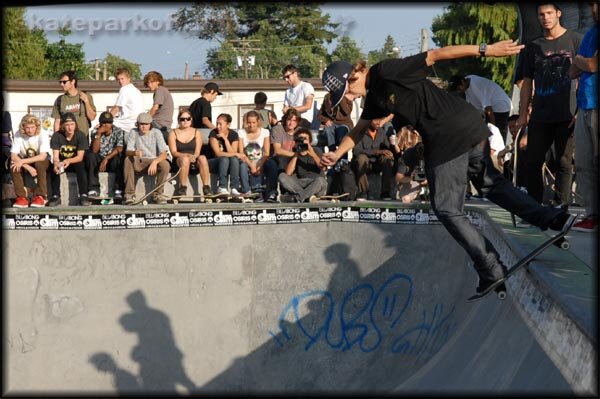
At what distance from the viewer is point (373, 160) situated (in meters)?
12.6

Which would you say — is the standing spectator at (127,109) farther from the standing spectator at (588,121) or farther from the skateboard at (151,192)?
the standing spectator at (588,121)

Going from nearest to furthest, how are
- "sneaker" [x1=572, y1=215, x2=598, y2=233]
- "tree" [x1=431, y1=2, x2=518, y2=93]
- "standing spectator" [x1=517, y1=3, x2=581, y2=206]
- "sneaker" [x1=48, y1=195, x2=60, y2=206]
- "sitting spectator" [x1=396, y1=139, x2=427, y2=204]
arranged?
"sneaker" [x1=572, y1=215, x2=598, y2=233] < "standing spectator" [x1=517, y1=3, x2=581, y2=206] < "sitting spectator" [x1=396, y1=139, x2=427, y2=204] < "sneaker" [x1=48, y1=195, x2=60, y2=206] < "tree" [x1=431, y1=2, x2=518, y2=93]

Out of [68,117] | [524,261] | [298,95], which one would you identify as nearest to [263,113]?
[298,95]

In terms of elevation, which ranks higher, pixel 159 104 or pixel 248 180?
pixel 159 104

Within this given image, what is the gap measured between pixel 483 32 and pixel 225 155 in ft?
96.3

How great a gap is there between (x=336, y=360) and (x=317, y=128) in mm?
4606

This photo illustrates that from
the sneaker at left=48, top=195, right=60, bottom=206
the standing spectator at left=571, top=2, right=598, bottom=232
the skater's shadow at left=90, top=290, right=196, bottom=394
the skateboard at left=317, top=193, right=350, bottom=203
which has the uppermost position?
the standing spectator at left=571, top=2, right=598, bottom=232

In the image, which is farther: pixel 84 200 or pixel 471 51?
pixel 84 200

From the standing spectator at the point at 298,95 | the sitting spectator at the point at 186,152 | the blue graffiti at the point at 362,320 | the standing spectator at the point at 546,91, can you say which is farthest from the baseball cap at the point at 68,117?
the standing spectator at the point at 546,91

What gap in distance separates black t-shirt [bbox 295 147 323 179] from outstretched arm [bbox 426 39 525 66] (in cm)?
588

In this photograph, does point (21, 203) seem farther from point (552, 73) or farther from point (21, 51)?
point (21, 51)

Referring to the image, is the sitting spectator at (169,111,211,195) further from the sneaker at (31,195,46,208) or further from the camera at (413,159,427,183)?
the camera at (413,159,427,183)

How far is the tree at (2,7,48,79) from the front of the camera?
38.5m

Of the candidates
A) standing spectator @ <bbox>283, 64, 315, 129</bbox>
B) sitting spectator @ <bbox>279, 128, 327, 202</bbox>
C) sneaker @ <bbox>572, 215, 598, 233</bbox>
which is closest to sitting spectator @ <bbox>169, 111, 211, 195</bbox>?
sitting spectator @ <bbox>279, 128, 327, 202</bbox>
